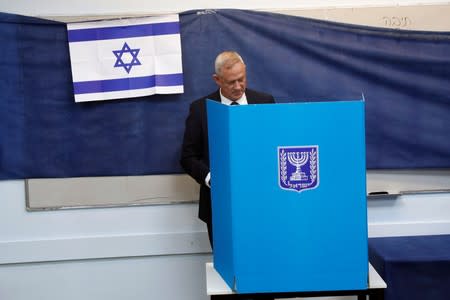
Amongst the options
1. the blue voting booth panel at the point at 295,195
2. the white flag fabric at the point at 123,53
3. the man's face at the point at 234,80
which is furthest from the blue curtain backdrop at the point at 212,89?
the blue voting booth panel at the point at 295,195

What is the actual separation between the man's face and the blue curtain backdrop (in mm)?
621

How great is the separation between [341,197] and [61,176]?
6.38 ft

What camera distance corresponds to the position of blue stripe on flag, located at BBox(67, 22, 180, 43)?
3.29 metres

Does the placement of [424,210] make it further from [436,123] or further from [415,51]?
[415,51]

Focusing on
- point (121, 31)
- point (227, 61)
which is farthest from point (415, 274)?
point (121, 31)

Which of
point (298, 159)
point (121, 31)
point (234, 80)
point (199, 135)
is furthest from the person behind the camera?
point (121, 31)

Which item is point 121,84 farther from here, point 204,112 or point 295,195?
point 295,195

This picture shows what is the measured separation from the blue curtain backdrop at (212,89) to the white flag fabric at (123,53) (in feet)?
0.21

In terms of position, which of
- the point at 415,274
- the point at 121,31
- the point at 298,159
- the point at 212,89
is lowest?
the point at 415,274

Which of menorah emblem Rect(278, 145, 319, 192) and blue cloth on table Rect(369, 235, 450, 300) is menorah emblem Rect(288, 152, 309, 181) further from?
blue cloth on table Rect(369, 235, 450, 300)

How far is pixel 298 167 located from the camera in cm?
183

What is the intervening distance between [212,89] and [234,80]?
0.70m

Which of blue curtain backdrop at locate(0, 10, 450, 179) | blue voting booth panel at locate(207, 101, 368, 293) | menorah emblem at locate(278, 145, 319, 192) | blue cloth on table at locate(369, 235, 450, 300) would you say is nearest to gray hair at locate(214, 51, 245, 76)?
blue curtain backdrop at locate(0, 10, 450, 179)

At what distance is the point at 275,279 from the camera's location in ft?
6.24
